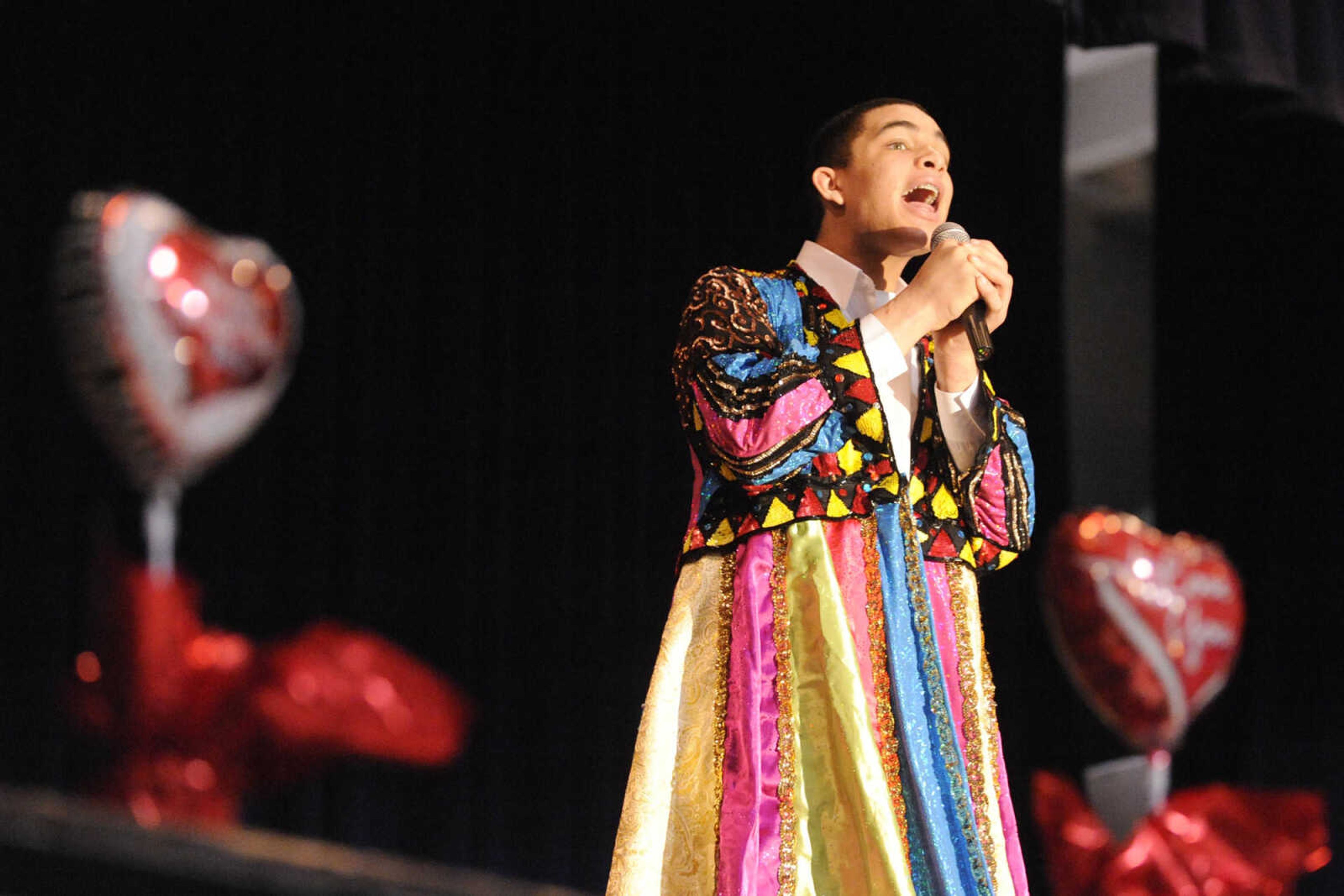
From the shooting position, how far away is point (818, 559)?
174 cm

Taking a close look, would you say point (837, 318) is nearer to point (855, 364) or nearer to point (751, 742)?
point (855, 364)

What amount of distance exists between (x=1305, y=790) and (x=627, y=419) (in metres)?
1.53

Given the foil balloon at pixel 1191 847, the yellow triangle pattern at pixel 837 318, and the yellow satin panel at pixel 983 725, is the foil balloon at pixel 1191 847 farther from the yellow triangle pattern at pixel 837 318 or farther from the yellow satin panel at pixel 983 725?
the yellow triangle pattern at pixel 837 318

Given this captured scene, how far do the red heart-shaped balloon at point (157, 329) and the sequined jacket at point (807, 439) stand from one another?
575 millimetres

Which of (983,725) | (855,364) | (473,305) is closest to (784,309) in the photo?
(855,364)

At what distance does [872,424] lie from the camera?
1.75 m

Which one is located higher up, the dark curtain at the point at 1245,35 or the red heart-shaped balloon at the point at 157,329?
the dark curtain at the point at 1245,35

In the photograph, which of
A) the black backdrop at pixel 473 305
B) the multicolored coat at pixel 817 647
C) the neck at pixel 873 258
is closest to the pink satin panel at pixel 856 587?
the multicolored coat at pixel 817 647

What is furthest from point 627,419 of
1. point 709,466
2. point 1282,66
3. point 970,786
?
point 1282,66

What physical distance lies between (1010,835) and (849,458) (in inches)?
17.2

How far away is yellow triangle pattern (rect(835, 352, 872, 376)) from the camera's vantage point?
1729mm

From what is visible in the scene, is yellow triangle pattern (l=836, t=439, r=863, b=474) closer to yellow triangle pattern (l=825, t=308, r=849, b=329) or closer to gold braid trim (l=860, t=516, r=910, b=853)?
gold braid trim (l=860, t=516, r=910, b=853)

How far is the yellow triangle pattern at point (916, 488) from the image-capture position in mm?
1831

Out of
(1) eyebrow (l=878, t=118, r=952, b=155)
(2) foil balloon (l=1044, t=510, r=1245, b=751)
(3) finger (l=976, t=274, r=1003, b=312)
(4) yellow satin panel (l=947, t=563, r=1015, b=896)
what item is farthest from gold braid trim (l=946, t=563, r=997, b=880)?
(2) foil balloon (l=1044, t=510, r=1245, b=751)
